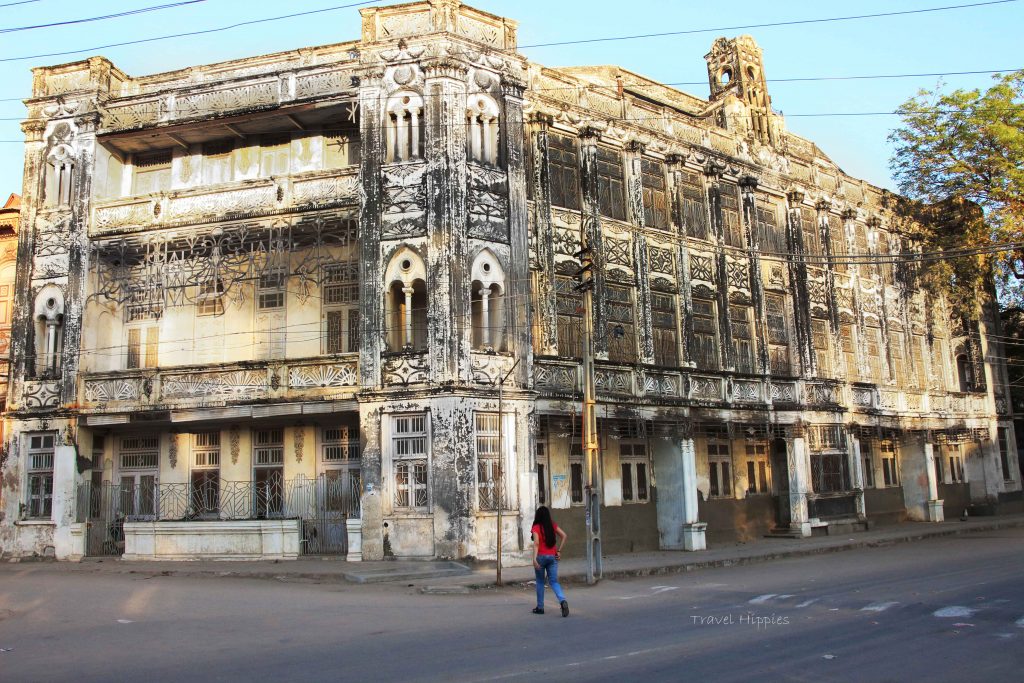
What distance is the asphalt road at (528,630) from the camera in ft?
27.3

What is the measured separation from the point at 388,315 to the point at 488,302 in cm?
236

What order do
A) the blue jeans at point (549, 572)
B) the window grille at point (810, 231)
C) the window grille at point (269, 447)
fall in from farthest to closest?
the window grille at point (810, 231)
the window grille at point (269, 447)
the blue jeans at point (549, 572)

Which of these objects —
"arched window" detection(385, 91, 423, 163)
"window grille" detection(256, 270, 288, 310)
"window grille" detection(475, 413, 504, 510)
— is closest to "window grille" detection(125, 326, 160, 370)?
"window grille" detection(256, 270, 288, 310)

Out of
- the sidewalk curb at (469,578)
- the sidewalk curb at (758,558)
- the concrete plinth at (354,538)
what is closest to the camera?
the sidewalk curb at (469,578)

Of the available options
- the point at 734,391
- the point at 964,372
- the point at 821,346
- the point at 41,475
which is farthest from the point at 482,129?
the point at 964,372

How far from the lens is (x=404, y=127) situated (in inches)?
806

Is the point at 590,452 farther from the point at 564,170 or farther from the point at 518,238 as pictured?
the point at 564,170

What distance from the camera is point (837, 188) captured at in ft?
103

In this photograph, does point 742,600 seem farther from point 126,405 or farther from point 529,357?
point 126,405

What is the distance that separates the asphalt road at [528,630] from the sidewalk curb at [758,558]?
69 centimetres

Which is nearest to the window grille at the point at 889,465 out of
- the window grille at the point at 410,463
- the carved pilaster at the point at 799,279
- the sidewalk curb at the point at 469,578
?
the carved pilaster at the point at 799,279

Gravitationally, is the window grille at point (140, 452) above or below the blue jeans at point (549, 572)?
above

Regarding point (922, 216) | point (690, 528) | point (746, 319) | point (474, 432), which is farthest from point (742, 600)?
point (922, 216)

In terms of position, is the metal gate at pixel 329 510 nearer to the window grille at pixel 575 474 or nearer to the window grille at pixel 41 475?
the window grille at pixel 575 474
